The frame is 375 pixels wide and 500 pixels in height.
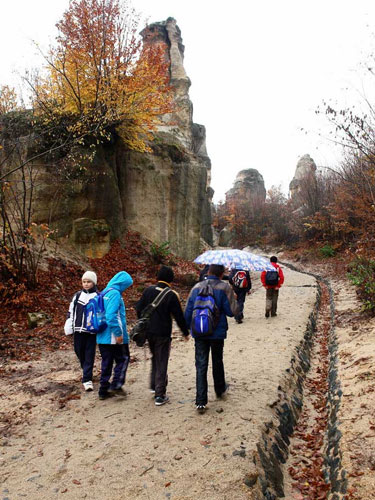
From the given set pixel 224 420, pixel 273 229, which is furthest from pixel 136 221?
pixel 273 229

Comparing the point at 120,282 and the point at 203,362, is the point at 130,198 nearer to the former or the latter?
the point at 120,282

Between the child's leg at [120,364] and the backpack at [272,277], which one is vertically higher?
the backpack at [272,277]

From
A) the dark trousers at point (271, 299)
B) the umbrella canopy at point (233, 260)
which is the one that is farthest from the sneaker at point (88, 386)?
the dark trousers at point (271, 299)

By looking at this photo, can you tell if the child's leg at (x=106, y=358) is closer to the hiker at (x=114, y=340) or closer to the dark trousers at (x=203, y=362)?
the hiker at (x=114, y=340)

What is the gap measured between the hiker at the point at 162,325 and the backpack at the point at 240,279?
17.3 feet

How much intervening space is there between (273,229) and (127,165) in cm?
2644

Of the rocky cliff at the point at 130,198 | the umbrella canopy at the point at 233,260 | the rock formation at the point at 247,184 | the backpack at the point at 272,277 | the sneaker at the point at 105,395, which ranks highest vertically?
the rock formation at the point at 247,184

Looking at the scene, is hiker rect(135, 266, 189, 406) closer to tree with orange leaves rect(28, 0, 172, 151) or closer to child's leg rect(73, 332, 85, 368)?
child's leg rect(73, 332, 85, 368)

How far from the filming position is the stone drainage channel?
3773 mm

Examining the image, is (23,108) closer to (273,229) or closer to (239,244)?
(273,229)

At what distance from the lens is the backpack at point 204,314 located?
4.91m

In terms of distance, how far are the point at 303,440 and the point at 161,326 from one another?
2482 millimetres

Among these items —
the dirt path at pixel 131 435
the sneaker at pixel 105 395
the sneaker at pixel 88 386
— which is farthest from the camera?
the sneaker at pixel 88 386

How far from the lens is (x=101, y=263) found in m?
15.0
